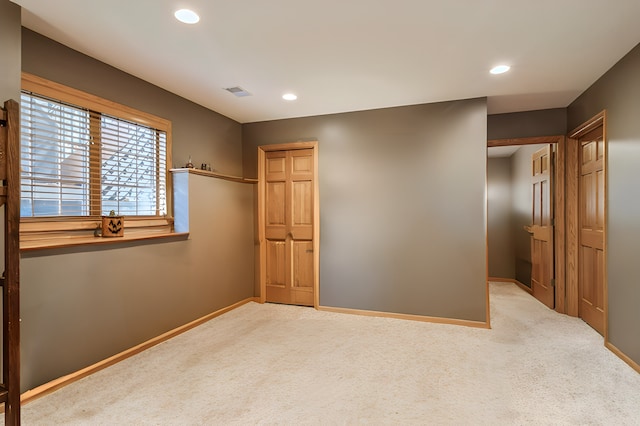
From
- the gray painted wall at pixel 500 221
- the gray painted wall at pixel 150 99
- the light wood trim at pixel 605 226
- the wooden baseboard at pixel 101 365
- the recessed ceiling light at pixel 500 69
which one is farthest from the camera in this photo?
the gray painted wall at pixel 500 221

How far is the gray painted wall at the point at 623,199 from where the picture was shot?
103 inches

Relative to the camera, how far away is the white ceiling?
2070 mm

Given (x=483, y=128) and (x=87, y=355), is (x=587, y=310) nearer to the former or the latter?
(x=483, y=128)

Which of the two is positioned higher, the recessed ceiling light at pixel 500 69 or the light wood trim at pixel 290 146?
the recessed ceiling light at pixel 500 69

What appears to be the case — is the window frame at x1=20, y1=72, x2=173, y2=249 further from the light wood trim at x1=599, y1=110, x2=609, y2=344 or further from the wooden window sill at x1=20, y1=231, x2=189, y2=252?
the light wood trim at x1=599, y1=110, x2=609, y2=344

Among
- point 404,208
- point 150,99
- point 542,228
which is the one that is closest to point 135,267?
point 150,99

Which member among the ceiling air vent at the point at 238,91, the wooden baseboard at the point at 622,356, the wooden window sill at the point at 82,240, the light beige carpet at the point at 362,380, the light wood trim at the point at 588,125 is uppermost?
the ceiling air vent at the point at 238,91

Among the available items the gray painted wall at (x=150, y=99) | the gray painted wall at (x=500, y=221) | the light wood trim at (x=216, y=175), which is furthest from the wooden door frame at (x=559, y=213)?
the gray painted wall at (x=150, y=99)

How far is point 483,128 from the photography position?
362cm

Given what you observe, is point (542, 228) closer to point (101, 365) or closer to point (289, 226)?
point (289, 226)

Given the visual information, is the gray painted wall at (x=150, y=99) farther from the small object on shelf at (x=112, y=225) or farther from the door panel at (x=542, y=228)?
the door panel at (x=542, y=228)

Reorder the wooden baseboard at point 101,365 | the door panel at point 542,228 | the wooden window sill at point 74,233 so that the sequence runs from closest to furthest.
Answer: the wooden baseboard at point 101,365 → the wooden window sill at point 74,233 → the door panel at point 542,228

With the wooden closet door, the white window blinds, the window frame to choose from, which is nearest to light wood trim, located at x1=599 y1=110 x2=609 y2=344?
the wooden closet door

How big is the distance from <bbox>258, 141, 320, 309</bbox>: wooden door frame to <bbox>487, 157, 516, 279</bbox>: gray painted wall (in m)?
3.50
